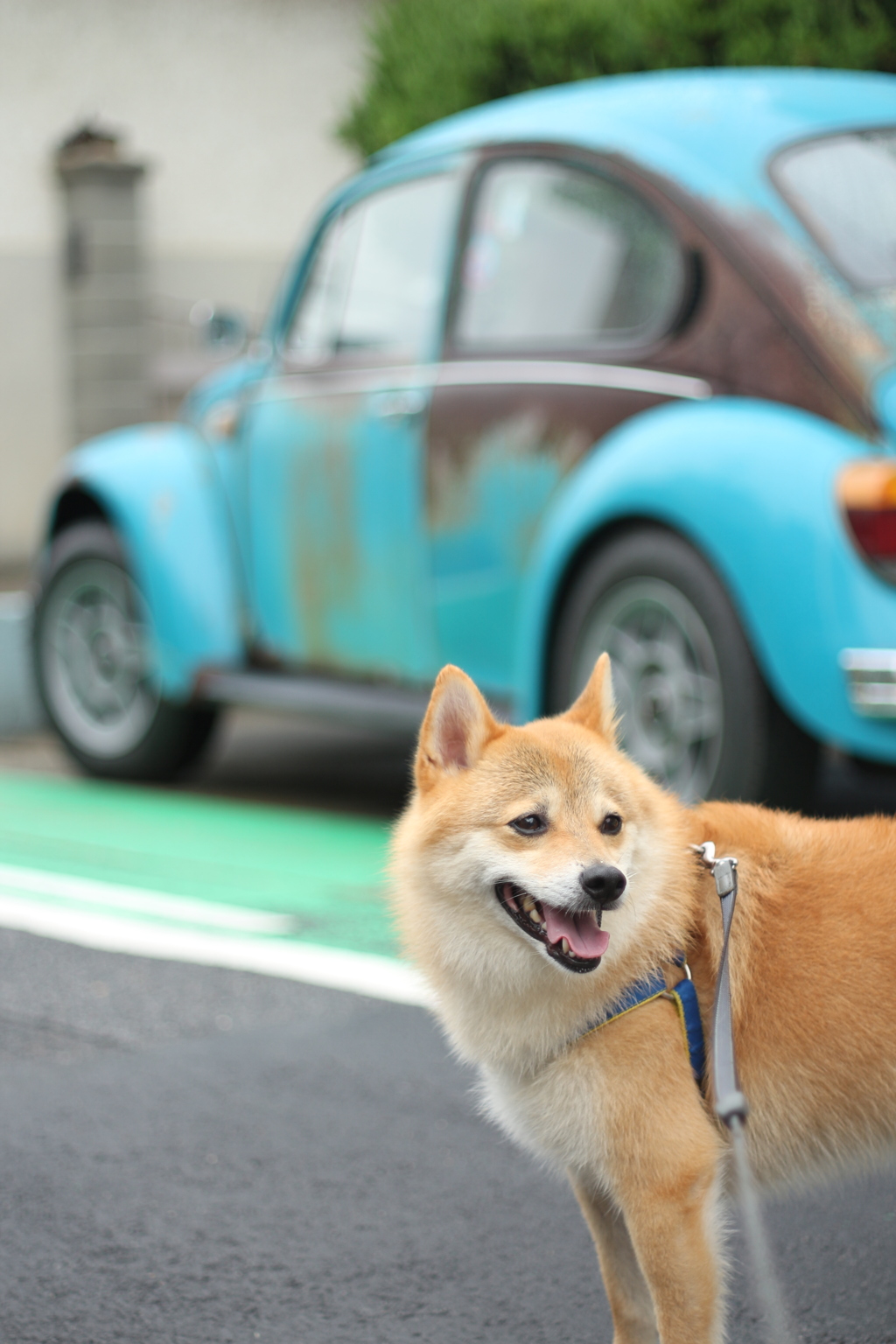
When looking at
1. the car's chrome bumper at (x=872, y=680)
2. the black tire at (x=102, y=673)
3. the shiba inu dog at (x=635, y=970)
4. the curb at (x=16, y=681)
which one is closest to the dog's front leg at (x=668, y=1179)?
the shiba inu dog at (x=635, y=970)

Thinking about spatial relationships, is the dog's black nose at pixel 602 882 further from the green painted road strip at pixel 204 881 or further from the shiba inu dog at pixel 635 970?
the green painted road strip at pixel 204 881

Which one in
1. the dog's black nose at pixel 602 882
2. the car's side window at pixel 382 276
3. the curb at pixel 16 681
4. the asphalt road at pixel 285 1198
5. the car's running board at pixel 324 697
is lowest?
the curb at pixel 16 681

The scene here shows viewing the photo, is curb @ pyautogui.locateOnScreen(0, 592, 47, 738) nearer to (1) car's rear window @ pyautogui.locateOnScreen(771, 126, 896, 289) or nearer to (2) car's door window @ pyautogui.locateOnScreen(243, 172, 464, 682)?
(2) car's door window @ pyautogui.locateOnScreen(243, 172, 464, 682)

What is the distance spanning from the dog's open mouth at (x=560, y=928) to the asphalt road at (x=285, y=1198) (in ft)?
2.26

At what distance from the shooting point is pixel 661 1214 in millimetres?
2555

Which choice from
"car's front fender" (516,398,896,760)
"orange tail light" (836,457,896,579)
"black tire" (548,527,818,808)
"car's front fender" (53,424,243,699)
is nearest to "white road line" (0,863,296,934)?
"black tire" (548,527,818,808)

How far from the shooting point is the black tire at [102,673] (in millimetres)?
7512

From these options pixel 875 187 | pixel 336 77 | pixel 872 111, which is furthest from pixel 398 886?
pixel 336 77

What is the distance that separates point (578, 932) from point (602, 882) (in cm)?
13

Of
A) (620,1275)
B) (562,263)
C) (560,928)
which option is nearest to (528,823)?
(560,928)

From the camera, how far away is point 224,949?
5.12 m

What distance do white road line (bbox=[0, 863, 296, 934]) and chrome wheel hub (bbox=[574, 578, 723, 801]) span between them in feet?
4.22

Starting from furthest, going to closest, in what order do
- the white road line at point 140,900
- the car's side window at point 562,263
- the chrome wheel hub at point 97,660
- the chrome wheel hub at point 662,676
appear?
1. the chrome wheel hub at point 97,660
2. the car's side window at point 562,263
3. the white road line at point 140,900
4. the chrome wheel hub at point 662,676

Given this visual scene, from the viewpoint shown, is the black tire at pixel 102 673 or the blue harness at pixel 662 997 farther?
the black tire at pixel 102 673
